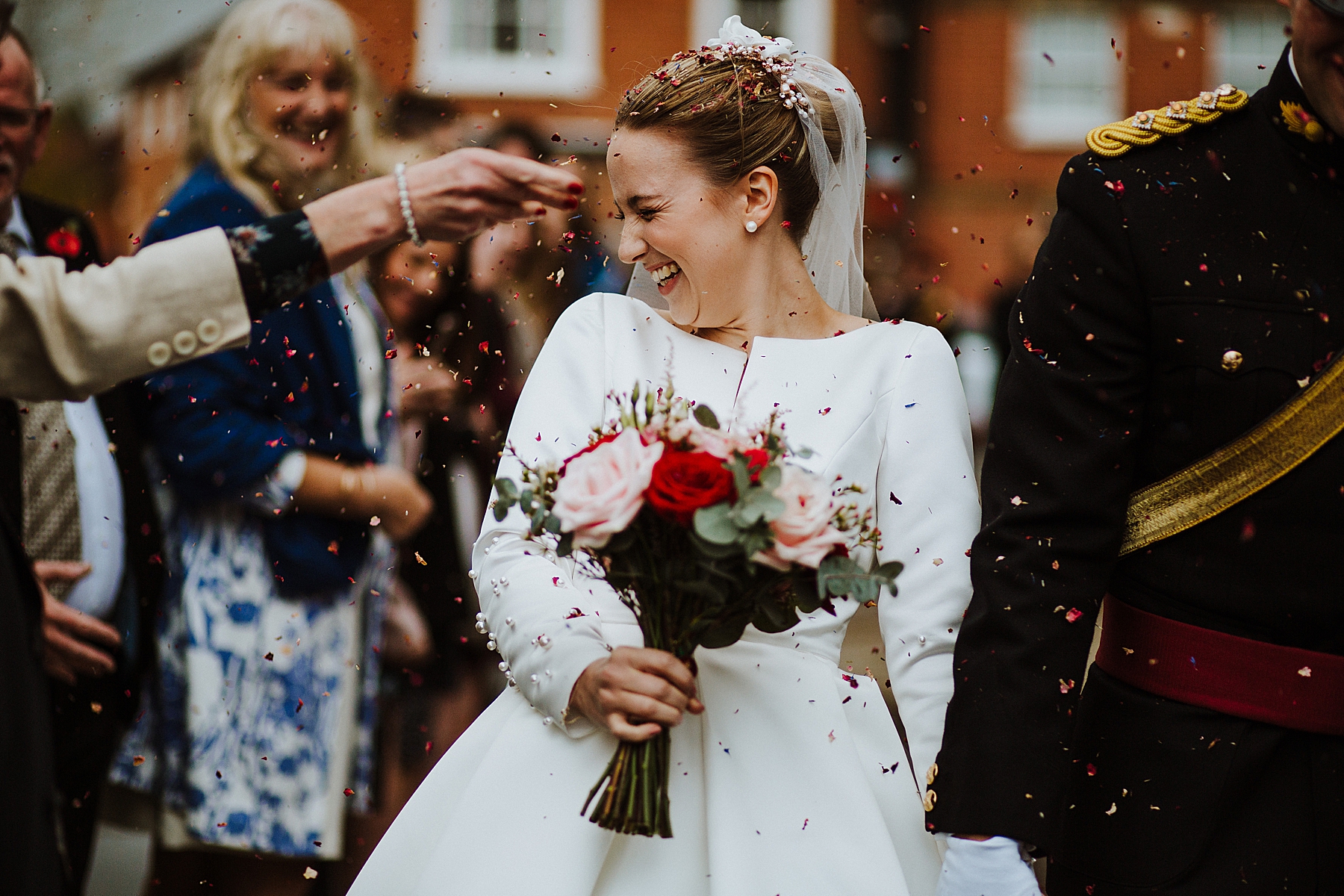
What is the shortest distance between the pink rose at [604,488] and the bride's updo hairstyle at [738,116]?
0.69 m

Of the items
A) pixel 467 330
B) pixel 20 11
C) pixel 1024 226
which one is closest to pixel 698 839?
pixel 467 330

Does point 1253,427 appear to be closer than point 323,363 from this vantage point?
Yes

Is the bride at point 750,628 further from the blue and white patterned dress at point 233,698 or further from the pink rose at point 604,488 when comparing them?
the blue and white patterned dress at point 233,698

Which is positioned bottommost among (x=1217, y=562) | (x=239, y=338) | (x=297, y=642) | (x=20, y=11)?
(x=297, y=642)

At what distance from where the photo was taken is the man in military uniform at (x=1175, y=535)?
163cm

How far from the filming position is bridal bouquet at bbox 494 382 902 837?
172 centimetres

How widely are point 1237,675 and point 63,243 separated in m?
2.43

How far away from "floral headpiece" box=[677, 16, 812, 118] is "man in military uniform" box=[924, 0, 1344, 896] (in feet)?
2.25

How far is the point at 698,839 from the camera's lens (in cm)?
193

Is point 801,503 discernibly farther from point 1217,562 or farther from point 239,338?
point 239,338

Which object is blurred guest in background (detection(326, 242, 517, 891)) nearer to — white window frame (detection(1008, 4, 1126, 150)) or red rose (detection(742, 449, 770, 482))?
red rose (detection(742, 449, 770, 482))

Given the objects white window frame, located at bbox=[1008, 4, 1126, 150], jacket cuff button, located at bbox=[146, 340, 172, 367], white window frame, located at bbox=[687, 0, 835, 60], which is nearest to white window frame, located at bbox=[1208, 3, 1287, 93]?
white window frame, located at bbox=[1008, 4, 1126, 150]

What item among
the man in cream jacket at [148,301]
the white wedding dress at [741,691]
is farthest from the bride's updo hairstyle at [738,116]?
the man in cream jacket at [148,301]

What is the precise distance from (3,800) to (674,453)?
91cm
